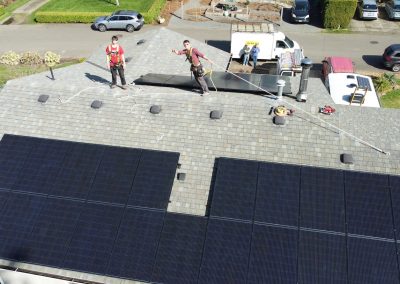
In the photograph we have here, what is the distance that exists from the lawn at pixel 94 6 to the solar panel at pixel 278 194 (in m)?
37.6

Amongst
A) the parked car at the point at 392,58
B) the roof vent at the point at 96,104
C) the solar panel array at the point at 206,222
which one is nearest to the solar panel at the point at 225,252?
the solar panel array at the point at 206,222

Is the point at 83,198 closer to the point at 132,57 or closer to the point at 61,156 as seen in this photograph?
the point at 61,156

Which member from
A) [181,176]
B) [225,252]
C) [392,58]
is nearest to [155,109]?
[181,176]

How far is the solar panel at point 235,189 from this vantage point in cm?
1373

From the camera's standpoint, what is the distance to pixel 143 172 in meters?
15.0

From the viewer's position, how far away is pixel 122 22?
41.6m

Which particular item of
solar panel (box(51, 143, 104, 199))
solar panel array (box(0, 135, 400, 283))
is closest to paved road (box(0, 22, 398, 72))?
solar panel array (box(0, 135, 400, 283))

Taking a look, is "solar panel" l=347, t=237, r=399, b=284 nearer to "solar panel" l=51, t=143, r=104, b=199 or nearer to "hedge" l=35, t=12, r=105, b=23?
"solar panel" l=51, t=143, r=104, b=199

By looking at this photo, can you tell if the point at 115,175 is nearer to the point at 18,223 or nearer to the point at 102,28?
the point at 18,223

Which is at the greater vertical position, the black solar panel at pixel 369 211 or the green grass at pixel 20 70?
the black solar panel at pixel 369 211

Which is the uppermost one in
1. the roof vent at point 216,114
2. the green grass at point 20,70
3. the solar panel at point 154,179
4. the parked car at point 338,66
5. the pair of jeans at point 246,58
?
the roof vent at point 216,114

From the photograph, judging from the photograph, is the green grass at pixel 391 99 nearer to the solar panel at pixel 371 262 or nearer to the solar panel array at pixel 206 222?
the solar panel array at pixel 206 222

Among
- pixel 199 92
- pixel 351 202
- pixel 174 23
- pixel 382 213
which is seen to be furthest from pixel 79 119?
pixel 174 23

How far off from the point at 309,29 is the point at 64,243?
1438 inches
